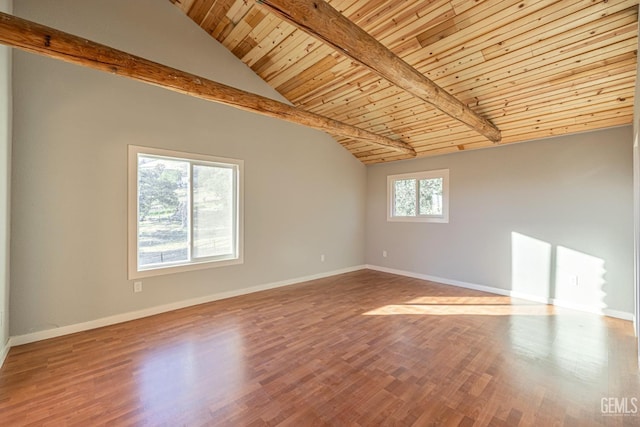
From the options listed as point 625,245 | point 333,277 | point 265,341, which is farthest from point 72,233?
point 625,245

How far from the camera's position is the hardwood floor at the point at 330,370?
70.6 inches

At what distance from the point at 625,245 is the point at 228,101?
5153mm

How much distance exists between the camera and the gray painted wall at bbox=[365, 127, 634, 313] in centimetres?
353

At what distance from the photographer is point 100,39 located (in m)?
3.17

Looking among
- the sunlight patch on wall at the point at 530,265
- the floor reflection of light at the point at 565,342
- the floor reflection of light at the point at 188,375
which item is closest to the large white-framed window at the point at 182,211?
the floor reflection of light at the point at 188,375

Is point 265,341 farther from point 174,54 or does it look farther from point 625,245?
point 625,245

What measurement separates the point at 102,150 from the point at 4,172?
85 centimetres

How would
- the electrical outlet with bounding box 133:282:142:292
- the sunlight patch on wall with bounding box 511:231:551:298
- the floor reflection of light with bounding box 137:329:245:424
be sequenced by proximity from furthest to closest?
the sunlight patch on wall with bounding box 511:231:551:298, the electrical outlet with bounding box 133:282:142:292, the floor reflection of light with bounding box 137:329:245:424

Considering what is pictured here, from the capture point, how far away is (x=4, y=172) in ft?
8.05

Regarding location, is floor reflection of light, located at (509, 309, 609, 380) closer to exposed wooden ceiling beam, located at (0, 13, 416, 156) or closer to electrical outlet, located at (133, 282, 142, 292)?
exposed wooden ceiling beam, located at (0, 13, 416, 156)

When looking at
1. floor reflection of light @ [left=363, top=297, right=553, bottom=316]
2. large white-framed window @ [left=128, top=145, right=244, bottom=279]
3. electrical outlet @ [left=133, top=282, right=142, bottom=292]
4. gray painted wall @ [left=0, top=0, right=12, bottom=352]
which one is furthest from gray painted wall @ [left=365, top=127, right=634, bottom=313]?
gray painted wall @ [left=0, top=0, right=12, bottom=352]

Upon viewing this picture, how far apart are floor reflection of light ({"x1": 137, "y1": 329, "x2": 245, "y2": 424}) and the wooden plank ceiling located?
8.67ft

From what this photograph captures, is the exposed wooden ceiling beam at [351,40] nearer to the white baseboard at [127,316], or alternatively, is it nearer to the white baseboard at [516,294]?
the white baseboard at [516,294]

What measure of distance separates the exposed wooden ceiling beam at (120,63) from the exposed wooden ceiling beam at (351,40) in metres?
1.42
